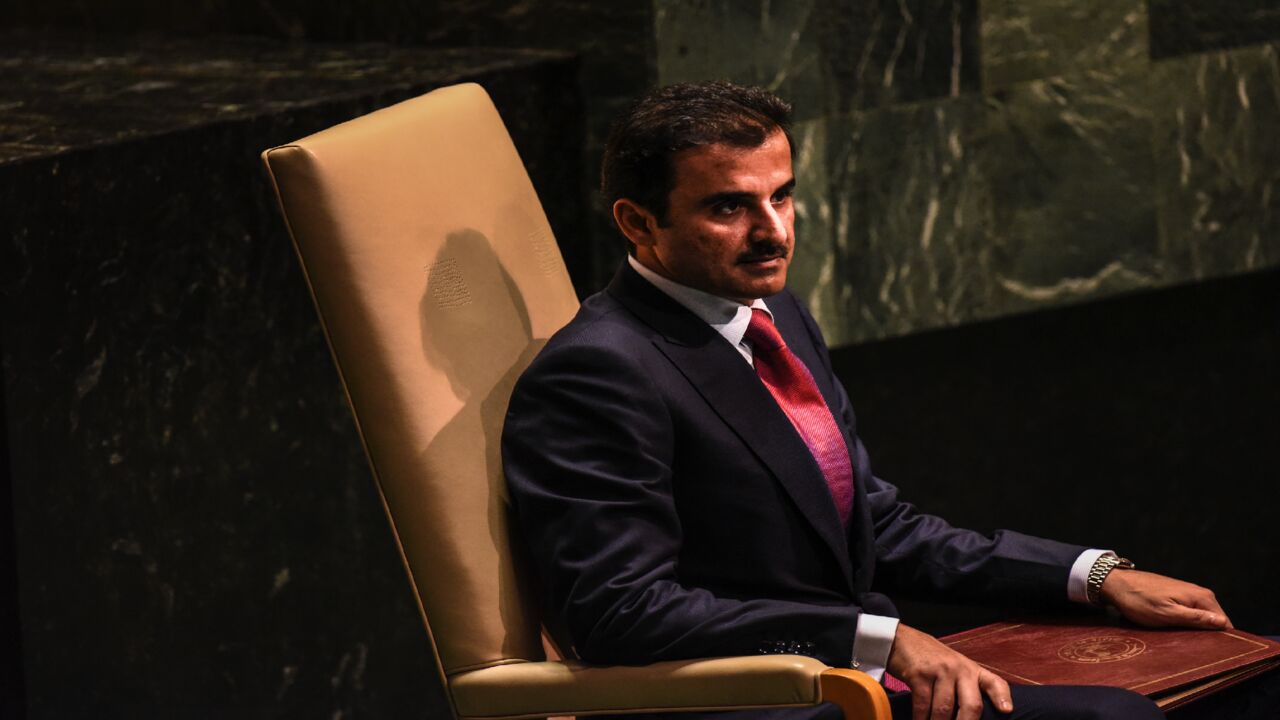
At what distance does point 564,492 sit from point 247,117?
1.12m

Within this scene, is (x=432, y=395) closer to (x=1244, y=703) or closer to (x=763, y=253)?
(x=763, y=253)

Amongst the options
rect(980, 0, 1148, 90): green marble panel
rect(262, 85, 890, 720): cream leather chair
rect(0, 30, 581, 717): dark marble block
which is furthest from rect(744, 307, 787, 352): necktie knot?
rect(980, 0, 1148, 90): green marble panel

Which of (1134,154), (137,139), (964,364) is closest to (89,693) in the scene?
(137,139)

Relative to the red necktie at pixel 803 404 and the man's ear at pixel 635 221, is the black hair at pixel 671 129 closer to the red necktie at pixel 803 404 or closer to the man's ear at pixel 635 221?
the man's ear at pixel 635 221

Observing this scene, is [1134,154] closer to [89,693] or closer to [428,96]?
[428,96]

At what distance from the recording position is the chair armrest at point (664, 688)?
171cm

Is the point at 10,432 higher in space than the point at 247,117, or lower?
lower

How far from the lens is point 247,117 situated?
269cm

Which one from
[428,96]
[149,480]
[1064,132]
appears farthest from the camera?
[1064,132]

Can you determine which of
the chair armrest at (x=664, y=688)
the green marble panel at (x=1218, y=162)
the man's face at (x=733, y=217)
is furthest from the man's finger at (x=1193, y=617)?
the green marble panel at (x=1218, y=162)

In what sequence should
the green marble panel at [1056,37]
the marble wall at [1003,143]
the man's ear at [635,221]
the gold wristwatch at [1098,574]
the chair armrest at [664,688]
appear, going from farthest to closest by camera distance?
the green marble panel at [1056,37], the marble wall at [1003,143], the gold wristwatch at [1098,574], the man's ear at [635,221], the chair armrest at [664,688]

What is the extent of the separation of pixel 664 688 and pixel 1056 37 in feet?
6.44

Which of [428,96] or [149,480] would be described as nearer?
[428,96]

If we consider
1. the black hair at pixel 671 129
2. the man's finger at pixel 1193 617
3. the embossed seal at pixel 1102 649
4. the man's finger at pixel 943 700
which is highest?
the black hair at pixel 671 129
